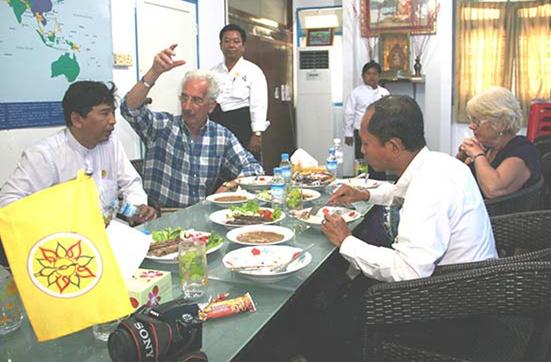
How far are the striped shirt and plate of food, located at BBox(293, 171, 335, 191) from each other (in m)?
0.49

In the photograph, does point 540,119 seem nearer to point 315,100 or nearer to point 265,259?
point 315,100

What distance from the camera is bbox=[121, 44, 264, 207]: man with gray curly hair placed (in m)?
2.75

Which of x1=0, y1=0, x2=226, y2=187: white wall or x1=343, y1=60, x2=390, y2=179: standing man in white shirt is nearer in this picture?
x1=0, y1=0, x2=226, y2=187: white wall

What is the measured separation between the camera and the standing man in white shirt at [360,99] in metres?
6.12

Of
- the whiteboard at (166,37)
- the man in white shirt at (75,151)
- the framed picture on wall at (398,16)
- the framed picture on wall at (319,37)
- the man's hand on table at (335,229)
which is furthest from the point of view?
the framed picture on wall at (319,37)

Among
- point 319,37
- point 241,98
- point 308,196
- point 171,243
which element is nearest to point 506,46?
point 319,37

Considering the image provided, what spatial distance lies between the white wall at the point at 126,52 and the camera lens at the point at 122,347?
7.44 ft

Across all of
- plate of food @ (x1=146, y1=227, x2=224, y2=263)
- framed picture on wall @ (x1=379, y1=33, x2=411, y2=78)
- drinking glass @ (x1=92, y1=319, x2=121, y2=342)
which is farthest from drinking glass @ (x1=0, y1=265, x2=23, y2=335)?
framed picture on wall @ (x1=379, y1=33, x2=411, y2=78)

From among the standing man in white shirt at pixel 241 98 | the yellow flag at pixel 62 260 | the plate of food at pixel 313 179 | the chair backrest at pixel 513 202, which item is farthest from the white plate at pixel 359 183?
the yellow flag at pixel 62 260

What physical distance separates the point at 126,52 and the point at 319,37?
434cm

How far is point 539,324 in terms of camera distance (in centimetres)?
136

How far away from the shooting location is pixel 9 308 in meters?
1.17

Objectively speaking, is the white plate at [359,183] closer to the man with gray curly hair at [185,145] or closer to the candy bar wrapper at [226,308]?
the man with gray curly hair at [185,145]

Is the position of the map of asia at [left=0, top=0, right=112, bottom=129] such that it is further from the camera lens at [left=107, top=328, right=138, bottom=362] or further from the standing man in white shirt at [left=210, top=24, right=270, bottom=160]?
the camera lens at [left=107, top=328, right=138, bottom=362]
